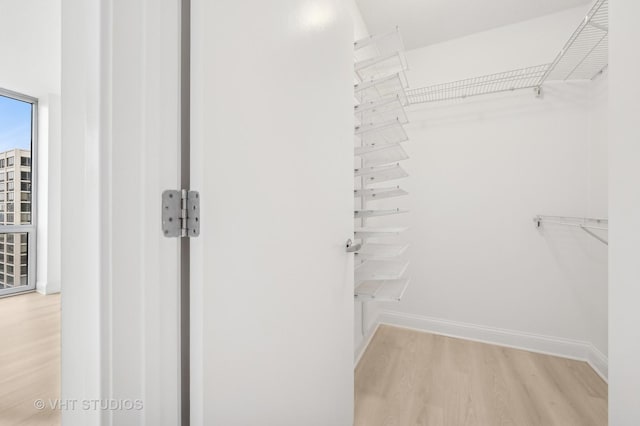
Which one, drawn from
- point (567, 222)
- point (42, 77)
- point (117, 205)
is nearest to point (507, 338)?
point (567, 222)

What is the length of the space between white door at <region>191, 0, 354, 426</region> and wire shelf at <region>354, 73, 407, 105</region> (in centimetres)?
47

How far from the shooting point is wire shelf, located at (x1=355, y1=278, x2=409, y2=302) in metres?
1.37

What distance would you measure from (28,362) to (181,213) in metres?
2.27

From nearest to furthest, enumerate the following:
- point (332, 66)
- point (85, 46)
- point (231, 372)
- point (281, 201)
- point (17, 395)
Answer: point (85, 46)
point (231, 372)
point (281, 201)
point (332, 66)
point (17, 395)

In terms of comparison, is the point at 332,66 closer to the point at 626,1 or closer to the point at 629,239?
the point at 626,1

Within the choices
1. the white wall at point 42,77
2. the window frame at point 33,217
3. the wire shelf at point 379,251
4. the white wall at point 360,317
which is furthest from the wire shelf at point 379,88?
the window frame at point 33,217

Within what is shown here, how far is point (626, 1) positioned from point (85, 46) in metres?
1.61

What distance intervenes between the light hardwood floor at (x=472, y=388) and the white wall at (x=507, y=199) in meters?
0.24

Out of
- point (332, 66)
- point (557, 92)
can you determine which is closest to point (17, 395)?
point (332, 66)

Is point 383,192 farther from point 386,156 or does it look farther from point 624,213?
Result: point 624,213

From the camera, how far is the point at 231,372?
60 cm

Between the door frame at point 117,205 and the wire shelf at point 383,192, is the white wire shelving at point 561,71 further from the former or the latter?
the door frame at point 117,205

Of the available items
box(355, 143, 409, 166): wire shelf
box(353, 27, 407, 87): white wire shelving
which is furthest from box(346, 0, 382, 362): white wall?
box(355, 143, 409, 166): wire shelf

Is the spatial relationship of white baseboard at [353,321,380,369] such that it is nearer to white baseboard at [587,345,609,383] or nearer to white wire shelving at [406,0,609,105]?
white baseboard at [587,345,609,383]
